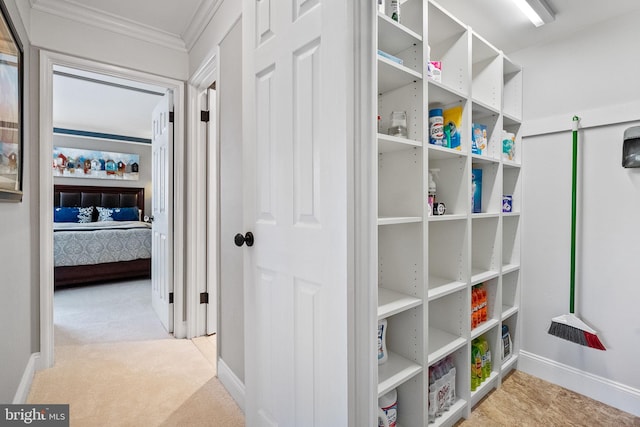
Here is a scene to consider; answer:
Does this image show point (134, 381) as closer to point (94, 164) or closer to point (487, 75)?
point (487, 75)

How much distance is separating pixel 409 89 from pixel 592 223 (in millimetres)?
1369

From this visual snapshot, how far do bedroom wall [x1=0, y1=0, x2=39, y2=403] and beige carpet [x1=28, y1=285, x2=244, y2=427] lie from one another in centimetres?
26

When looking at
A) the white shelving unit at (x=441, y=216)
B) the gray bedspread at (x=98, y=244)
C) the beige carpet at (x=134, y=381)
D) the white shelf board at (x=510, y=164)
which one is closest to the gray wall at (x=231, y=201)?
the beige carpet at (x=134, y=381)

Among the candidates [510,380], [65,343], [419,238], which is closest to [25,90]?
[65,343]

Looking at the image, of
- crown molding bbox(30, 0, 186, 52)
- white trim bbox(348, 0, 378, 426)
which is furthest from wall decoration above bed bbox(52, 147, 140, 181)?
white trim bbox(348, 0, 378, 426)

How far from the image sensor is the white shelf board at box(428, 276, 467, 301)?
4.70 feet

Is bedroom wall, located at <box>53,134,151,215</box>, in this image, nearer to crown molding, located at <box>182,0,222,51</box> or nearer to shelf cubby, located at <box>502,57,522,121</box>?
crown molding, located at <box>182,0,222,51</box>

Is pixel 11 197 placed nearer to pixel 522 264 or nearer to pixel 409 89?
pixel 409 89

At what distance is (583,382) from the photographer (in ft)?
5.99

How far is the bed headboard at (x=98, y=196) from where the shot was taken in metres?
5.77

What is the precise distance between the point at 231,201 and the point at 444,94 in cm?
129

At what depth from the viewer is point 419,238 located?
136 centimetres

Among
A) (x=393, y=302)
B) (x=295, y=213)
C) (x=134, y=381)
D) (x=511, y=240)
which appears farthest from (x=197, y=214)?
(x=511, y=240)

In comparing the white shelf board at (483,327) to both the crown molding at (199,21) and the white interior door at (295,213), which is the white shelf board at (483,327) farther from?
the crown molding at (199,21)
